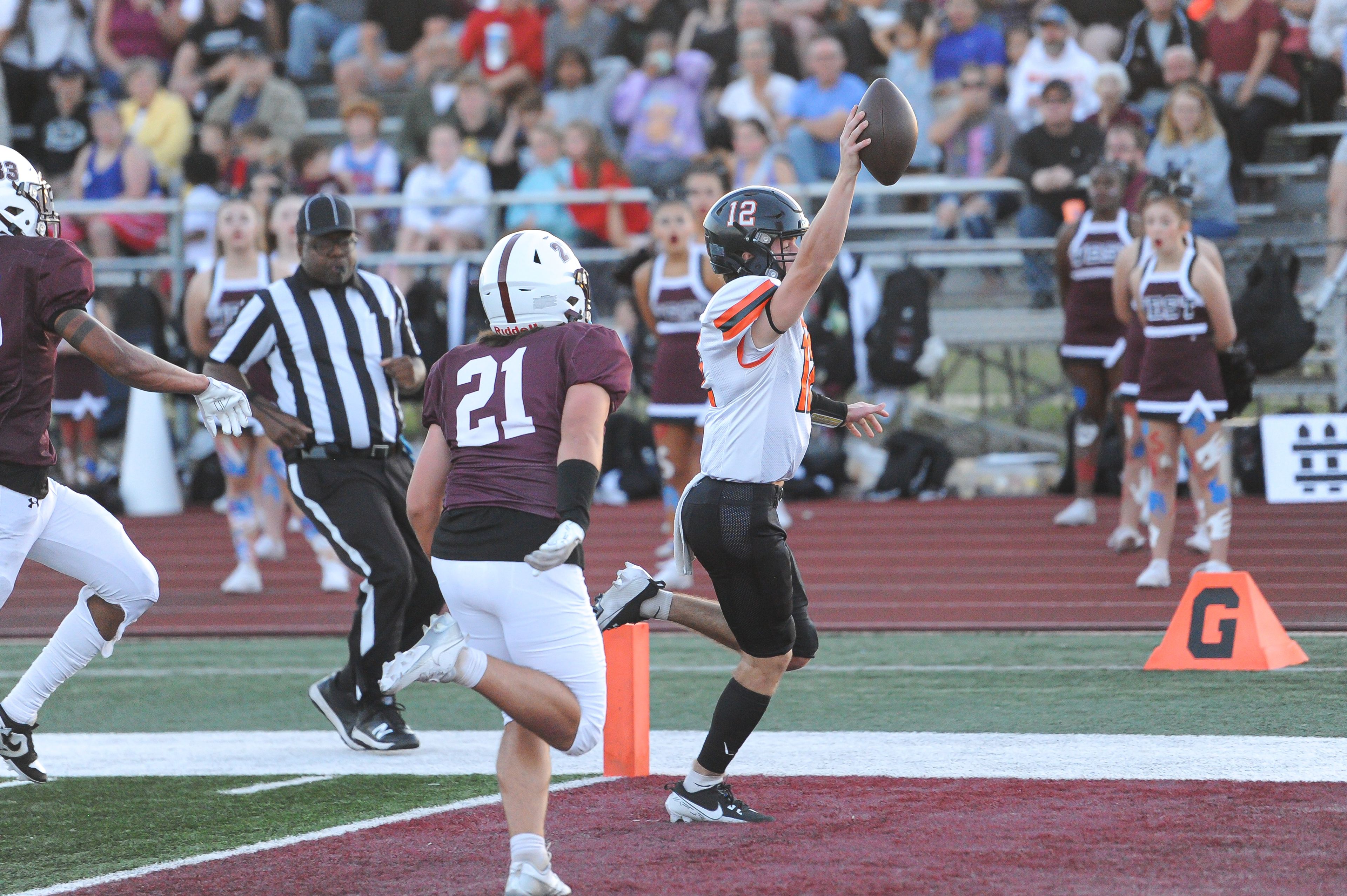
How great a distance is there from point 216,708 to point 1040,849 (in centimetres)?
397

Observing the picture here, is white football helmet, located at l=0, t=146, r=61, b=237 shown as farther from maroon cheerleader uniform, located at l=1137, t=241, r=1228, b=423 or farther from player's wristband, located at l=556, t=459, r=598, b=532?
maroon cheerleader uniform, located at l=1137, t=241, r=1228, b=423

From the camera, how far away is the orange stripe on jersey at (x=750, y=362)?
4367 millimetres

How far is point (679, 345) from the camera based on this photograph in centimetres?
931

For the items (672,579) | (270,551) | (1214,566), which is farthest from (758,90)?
(1214,566)

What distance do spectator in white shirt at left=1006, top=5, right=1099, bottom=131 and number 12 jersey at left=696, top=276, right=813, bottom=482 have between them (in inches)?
334

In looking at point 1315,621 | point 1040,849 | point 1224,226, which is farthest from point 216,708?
point 1224,226

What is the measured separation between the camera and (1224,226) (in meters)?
11.4

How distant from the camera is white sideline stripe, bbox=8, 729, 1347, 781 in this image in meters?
4.97

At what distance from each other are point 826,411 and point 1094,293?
17.9 feet

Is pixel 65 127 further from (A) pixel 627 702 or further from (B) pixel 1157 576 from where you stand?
(A) pixel 627 702

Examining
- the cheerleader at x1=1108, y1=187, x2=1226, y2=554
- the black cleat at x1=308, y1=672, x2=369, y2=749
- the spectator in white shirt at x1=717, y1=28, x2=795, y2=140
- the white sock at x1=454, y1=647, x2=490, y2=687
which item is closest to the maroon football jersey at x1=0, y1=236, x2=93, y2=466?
the black cleat at x1=308, y1=672, x2=369, y2=749

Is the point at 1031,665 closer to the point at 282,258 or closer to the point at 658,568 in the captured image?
the point at 658,568

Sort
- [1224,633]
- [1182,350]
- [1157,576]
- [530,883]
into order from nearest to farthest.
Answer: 1. [530,883]
2. [1224,633]
3. [1182,350]
4. [1157,576]

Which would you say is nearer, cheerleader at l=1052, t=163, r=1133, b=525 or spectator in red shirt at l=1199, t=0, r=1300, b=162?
cheerleader at l=1052, t=163, r=1133, b=525
